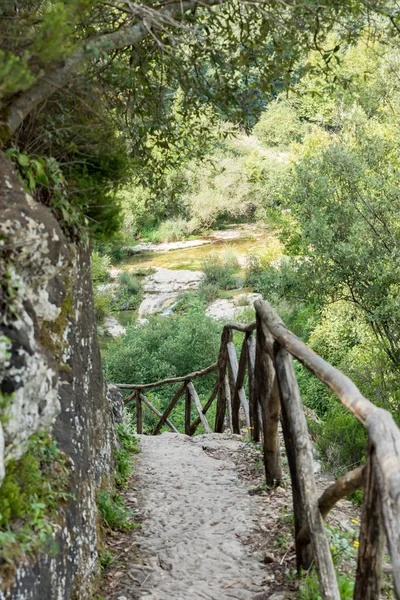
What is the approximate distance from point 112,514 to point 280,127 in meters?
34.8

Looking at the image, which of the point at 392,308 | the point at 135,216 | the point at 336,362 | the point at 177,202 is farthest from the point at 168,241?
the point at 177,202

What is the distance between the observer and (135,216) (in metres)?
32.4

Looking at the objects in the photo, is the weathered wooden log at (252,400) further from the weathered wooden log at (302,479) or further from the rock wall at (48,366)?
the rock wall at (48,366)

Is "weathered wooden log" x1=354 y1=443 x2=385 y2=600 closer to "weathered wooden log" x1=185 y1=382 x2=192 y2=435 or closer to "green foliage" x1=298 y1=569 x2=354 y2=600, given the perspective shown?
"green foliage" x1=298 y1=569 x2=354 y2=600

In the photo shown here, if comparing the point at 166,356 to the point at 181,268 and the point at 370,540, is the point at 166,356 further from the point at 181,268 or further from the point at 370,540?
the point at 370,540

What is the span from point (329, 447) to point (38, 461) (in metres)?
4.84

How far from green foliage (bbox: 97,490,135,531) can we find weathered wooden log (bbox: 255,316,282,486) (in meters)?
1.11

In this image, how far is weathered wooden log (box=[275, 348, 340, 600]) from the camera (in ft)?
9.18

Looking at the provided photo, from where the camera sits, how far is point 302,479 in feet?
10.2

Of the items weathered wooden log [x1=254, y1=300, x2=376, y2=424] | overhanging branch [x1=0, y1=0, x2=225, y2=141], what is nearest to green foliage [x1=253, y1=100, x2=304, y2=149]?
weathered wooden log [x1=254, y1=300, x2=376, y2=424]

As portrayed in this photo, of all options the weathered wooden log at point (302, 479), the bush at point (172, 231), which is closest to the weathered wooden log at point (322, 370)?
the weathered wooden log at point (302, 479)

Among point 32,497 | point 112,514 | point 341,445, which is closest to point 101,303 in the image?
point 341,445

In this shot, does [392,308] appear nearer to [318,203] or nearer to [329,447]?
[318,203]

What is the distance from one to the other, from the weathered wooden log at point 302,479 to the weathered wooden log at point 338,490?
5 cm
